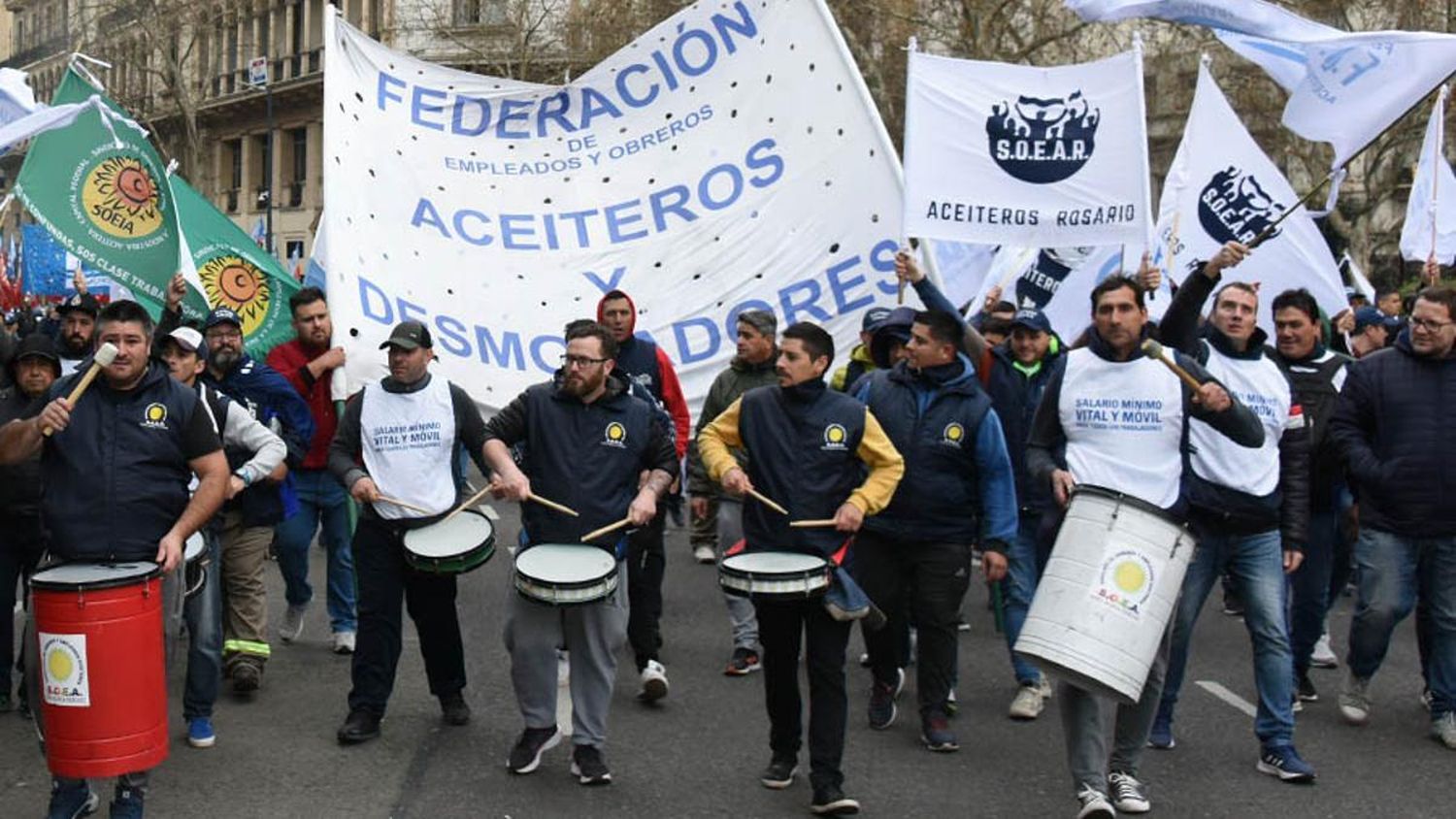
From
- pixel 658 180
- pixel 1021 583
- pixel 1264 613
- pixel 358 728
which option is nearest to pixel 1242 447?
pixel 1264 613

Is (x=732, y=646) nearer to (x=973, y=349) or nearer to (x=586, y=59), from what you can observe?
(x=973, y=349)

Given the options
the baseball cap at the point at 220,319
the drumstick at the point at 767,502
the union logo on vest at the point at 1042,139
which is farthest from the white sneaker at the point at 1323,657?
the baseball cap at the point at 220,319

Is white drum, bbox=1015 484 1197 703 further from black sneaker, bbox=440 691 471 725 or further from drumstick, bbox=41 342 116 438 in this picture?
drumstick, bbox=41 342 116 438

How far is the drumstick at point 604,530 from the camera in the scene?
Result: 6.39m

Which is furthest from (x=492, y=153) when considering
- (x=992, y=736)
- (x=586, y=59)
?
(x=586, y=59)

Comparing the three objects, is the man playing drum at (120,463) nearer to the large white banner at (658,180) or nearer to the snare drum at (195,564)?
the snare drum at (195,564)

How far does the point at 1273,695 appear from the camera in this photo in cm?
651

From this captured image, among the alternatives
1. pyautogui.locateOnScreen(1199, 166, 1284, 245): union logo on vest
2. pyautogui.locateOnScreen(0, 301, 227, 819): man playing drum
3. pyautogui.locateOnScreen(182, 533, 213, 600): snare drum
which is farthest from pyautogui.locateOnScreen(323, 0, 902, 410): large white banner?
pyautogui.locateOnScreen(1199, 166, 1284, 245): union logo on vest

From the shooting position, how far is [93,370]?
5.44 m

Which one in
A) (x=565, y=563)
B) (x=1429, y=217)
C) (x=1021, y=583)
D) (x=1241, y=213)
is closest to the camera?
(x=565, y=563)

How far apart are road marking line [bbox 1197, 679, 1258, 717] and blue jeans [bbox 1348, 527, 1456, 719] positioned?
0.64 meters

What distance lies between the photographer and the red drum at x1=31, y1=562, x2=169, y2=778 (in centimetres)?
514

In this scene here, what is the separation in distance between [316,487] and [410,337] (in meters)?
1.82

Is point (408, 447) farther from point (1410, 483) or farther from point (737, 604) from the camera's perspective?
point (1410, 483)
